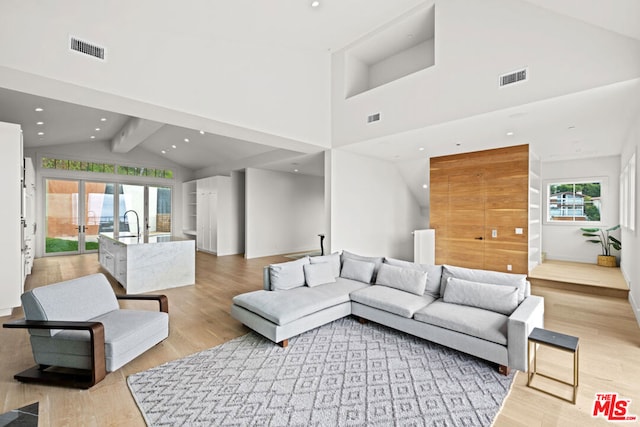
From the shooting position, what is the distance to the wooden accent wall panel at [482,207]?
19.0 feet

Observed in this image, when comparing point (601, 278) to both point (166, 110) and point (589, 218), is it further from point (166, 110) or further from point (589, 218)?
point (166, 110)

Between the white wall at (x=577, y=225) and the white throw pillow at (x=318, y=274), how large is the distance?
6.80 m

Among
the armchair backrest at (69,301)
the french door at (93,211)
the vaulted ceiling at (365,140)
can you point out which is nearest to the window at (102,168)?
the french door at (93,211)

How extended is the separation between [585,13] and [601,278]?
4.89m

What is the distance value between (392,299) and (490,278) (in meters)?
1.10

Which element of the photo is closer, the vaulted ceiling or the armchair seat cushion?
the armchair seat cushion

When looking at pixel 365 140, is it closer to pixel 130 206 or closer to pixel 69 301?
pixel 69 301

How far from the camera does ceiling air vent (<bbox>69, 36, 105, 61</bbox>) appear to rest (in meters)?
3.30

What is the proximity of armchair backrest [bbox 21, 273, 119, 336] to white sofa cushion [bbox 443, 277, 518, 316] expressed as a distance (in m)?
3.65

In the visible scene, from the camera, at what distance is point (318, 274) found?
417cm

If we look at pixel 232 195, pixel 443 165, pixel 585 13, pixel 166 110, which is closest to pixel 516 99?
pixel 585 13

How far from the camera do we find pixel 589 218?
7.43m

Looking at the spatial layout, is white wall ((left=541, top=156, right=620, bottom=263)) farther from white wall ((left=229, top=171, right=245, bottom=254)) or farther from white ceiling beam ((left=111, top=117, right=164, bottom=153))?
white ceiling beam ((left=111, top=117, right=164, bottom=153))
